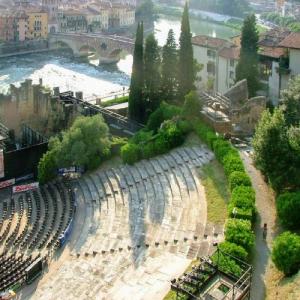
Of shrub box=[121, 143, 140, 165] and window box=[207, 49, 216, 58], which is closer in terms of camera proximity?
shrub box=[121, 143, 140, 165]

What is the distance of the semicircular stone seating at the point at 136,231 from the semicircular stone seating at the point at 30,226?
98 cm

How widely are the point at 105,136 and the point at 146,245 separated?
14.7 metres

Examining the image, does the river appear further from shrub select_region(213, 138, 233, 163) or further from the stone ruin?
shrub select_region(213, 138, 233, 163)

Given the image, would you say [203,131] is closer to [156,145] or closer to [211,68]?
[156,145]

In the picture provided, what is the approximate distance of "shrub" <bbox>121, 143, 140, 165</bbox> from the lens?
39.7 m

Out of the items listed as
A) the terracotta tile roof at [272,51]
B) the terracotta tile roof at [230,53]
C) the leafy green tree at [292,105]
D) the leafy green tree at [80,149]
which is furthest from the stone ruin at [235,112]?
the terracotta tile roof at [230,53]

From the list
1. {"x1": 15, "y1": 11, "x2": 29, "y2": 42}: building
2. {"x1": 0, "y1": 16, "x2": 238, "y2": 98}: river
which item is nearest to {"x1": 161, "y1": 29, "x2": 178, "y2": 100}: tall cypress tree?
{"x1": 0, "y1": 16, "x2": 238, "y2": 98}: river

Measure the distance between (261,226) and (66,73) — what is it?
2709 inches

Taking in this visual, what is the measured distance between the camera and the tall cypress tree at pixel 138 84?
1906 inches

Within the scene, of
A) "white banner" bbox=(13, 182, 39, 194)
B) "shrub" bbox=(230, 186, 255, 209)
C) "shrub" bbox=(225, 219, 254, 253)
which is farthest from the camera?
"white banner" bbox=(13, 182, 39, 194)

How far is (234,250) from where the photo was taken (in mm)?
23234

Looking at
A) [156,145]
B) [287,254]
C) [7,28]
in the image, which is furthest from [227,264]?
[7,28]

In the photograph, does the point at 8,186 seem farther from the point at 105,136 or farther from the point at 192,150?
the point at 192,150

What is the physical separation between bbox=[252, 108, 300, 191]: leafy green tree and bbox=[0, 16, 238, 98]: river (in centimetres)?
4519
